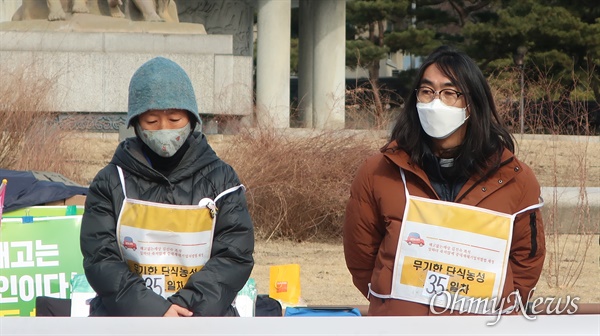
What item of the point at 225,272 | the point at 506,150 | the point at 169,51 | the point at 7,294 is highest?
the point at 169,51

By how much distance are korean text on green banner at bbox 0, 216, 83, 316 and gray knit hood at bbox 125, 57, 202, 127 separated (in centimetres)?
184

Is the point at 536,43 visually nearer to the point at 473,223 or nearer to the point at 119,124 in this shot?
the point at 119,124

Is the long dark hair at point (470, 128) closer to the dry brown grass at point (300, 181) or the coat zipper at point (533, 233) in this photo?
the coat zipper at point (533, 233)

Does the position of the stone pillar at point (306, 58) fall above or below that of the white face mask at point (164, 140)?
above

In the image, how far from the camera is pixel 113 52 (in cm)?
1577

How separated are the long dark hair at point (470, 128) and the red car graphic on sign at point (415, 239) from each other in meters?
0.24

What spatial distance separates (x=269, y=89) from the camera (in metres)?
21.6

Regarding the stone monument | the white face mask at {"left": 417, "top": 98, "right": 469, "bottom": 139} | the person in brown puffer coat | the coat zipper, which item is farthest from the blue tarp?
the stone monument

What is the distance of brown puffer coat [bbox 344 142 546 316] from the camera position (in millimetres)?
3293

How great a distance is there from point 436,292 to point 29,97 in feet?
23.3

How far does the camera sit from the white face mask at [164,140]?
3.46 m

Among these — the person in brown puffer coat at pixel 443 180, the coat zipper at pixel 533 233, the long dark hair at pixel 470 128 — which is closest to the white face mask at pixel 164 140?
the person in brown puffer coat at pixel 443 180

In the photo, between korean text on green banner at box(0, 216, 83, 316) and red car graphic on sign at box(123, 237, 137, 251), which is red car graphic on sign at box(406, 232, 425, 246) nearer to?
red car graphic on sign at box(123, 237, 137, 251)
